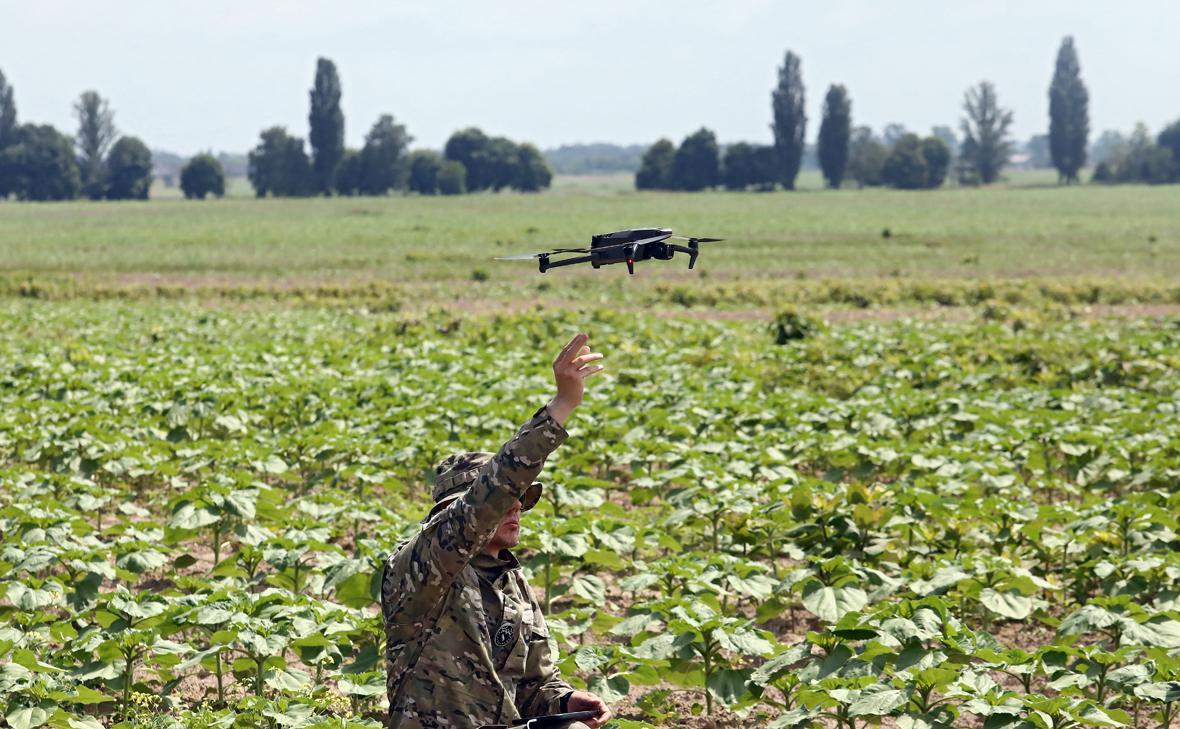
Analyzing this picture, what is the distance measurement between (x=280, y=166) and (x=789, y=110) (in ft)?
166

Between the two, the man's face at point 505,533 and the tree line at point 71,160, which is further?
the tree line at point 71,160

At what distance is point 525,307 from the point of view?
29.7 m

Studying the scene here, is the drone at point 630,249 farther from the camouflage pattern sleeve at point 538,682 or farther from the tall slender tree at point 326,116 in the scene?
the tall slender tree at point 326,116

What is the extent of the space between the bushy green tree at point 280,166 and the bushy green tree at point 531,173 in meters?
21.8

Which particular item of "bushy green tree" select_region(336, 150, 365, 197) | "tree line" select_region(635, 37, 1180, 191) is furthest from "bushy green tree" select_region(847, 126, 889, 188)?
"bushy green tree" select_region(336, 150, 365, 197)

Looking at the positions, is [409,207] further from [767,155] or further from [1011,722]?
[1011,722]

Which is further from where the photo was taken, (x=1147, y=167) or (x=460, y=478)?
(x=1147, y=167)

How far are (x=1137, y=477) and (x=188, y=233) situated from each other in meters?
61.5

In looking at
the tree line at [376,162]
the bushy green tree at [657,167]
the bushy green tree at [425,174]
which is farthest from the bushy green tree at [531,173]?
the bushy green tree at [657,167]

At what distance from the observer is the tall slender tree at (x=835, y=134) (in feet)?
399

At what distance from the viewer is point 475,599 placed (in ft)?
12.1

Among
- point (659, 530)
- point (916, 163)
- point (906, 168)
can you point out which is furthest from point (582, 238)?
point (916, 163)

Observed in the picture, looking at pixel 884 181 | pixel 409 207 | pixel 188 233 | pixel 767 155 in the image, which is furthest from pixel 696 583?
pixel 884 181

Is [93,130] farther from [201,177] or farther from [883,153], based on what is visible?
[883,153]
